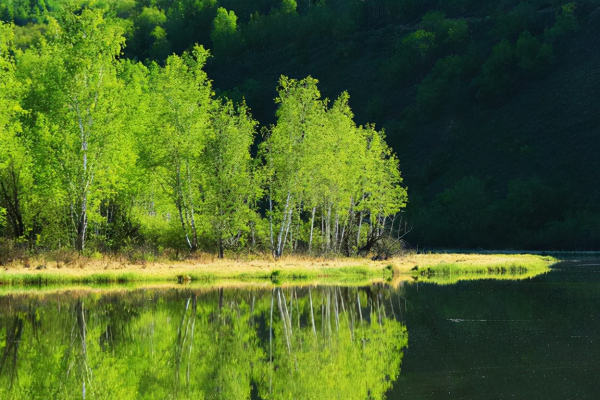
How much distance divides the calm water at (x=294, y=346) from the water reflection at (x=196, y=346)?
54 mm

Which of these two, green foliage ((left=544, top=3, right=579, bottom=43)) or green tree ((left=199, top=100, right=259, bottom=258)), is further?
green foliage ((left=544, top=3, right=579, bottom=43))

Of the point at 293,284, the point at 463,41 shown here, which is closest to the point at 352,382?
the point at 293,284

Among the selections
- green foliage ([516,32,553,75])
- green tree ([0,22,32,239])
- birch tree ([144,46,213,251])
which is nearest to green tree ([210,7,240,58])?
green foliage ([516,32,553,75])

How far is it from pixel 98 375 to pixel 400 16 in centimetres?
17877

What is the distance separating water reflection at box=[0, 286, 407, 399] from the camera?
18266mm

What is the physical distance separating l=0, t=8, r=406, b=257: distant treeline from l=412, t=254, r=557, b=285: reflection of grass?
7115mm

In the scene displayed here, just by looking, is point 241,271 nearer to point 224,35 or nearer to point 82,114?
point 82,114

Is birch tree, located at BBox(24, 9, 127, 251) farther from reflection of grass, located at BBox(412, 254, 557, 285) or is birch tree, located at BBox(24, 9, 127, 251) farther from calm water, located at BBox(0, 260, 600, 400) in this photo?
reflection of grass, located at BBox(412, 254, 557, 285)

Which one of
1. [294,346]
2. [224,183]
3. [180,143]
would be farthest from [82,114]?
[294,346]

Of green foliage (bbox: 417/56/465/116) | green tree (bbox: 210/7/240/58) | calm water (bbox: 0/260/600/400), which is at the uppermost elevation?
green tree (bbox: 210/7/240/58)

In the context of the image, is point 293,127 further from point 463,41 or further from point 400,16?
point 400,16

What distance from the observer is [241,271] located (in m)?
Answer: 46.7

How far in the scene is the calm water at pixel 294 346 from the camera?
18.2 metres

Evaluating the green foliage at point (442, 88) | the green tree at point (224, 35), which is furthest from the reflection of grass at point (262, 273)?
the green tree at point (224, 35)
